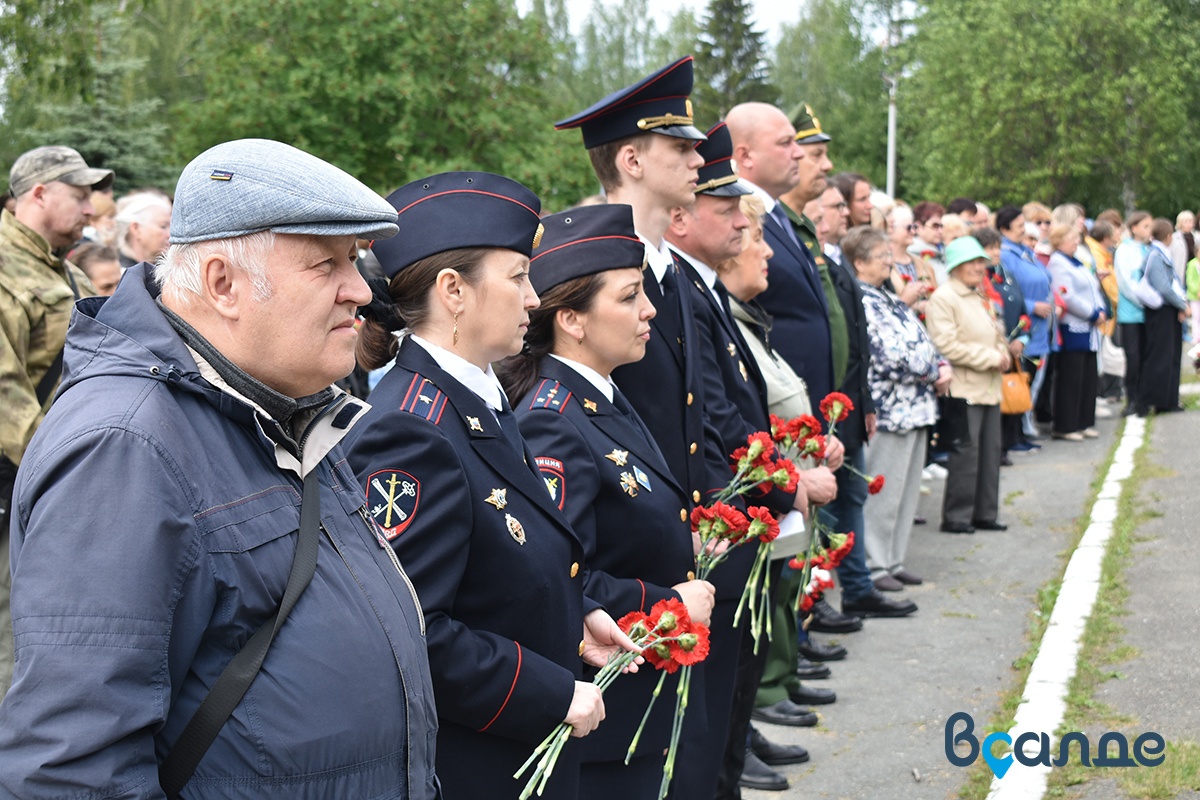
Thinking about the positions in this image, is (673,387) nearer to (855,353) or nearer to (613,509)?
(613,509)

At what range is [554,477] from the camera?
3195 millimetres

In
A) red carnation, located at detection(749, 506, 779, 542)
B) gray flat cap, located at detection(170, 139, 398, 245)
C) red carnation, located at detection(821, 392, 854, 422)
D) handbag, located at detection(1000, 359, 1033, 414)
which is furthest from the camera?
handbag, located at detection(1000, 359, 1033, 414)

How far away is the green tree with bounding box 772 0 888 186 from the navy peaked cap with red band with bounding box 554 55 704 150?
51620 mm

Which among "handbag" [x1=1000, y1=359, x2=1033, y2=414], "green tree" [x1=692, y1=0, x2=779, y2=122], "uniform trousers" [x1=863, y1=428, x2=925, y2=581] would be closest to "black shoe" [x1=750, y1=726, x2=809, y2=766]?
"uniform trousers" [x1=863, y1=428, x2=925, y2=581]

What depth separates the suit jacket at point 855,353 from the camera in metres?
7.10

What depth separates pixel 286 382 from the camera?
2.03m

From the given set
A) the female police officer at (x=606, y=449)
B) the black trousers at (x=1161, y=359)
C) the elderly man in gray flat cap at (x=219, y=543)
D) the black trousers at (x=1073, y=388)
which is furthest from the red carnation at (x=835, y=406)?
the black trousers at (x=1161, y=359)

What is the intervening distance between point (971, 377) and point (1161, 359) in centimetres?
593

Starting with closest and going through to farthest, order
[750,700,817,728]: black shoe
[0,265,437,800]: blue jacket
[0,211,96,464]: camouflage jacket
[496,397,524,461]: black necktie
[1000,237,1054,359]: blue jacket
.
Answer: [0,265,437,800]: blue jacket < [496,397,524,461]: black necktie < [0,211,96,464]: camouflage jacket < [750,700,817,728]: black shoe < [1000,237,1054,359]: blue jacket

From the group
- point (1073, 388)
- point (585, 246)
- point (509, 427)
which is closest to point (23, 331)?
point (585, 246)

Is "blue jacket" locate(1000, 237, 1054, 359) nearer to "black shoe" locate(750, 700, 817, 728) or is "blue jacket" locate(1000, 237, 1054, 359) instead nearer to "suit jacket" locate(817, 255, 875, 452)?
"suit jacket" locate(817, 255, 875, 452)

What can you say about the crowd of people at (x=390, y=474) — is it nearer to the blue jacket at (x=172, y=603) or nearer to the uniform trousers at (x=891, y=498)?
the blue jacket at (x=172, y=603)

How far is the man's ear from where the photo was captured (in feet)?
6.36

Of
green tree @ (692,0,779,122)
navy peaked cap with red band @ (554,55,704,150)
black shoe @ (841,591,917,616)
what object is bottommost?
black shoe @ (841,591,917,616)
